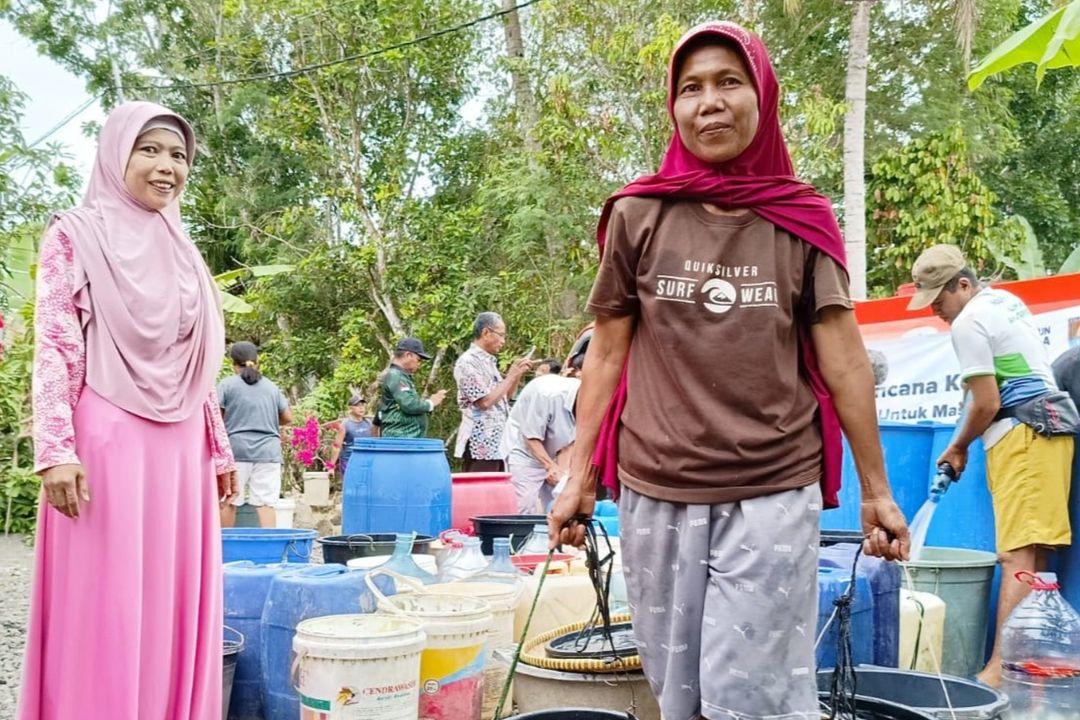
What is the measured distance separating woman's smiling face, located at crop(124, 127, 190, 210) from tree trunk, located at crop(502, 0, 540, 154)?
34.3ft

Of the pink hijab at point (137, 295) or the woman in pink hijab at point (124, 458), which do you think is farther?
the pink hijab at point (137, 295)

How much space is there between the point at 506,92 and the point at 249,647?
1311cm

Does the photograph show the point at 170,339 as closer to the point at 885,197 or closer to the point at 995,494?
the point at 995,494

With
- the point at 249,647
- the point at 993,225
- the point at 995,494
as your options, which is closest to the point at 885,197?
the point at 993,225

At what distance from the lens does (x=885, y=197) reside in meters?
14.2

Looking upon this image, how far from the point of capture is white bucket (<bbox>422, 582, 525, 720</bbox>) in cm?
352

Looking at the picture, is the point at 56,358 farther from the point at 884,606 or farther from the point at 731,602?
the point at 884,606

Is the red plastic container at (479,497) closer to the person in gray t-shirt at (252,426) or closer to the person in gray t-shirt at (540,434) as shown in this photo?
the person in gray t-shirt at (540,434)

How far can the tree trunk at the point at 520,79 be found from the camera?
1365 centimetres

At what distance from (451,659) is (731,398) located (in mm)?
1601

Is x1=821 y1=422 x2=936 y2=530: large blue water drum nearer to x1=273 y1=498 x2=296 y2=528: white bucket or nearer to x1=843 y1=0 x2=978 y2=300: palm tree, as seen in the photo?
x1=273 y1=498 x2=296 y2=528: white bucket

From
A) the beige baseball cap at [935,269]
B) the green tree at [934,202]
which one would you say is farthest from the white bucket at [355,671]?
the green tree at [934,202]

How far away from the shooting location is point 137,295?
2.90m

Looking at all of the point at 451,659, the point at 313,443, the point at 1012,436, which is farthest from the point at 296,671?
the point at 313,443
